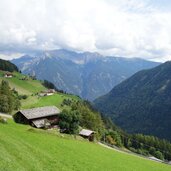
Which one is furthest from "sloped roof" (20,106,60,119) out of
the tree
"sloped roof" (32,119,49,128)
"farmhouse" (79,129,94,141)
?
"farmhouse" (79,129,94,141)

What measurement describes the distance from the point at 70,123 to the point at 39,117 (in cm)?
1404

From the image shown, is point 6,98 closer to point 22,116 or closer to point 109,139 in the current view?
point 22,116

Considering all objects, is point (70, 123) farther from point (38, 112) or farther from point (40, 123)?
point (38, 112)

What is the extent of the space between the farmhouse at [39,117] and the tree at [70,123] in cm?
764

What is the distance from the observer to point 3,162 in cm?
2858

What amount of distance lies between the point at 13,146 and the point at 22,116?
8867cm

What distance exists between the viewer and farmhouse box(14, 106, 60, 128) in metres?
125

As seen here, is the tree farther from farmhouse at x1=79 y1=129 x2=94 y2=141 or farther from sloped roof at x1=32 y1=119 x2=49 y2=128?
sloped roof at x1=32 y1=119 x2=49 y2=128

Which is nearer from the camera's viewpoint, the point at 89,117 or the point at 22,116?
the point at 22,116

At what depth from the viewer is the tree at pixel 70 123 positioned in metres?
123

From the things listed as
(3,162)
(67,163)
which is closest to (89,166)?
(67,163)

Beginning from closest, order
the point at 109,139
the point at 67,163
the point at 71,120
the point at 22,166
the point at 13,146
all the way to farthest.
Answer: the point at 22,166 < the point at 13,146 < the point at 67,163 < the point at 71,120 < the point at 109,139

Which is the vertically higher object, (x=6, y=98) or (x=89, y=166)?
(x=6, y=98)

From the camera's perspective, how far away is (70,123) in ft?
408
